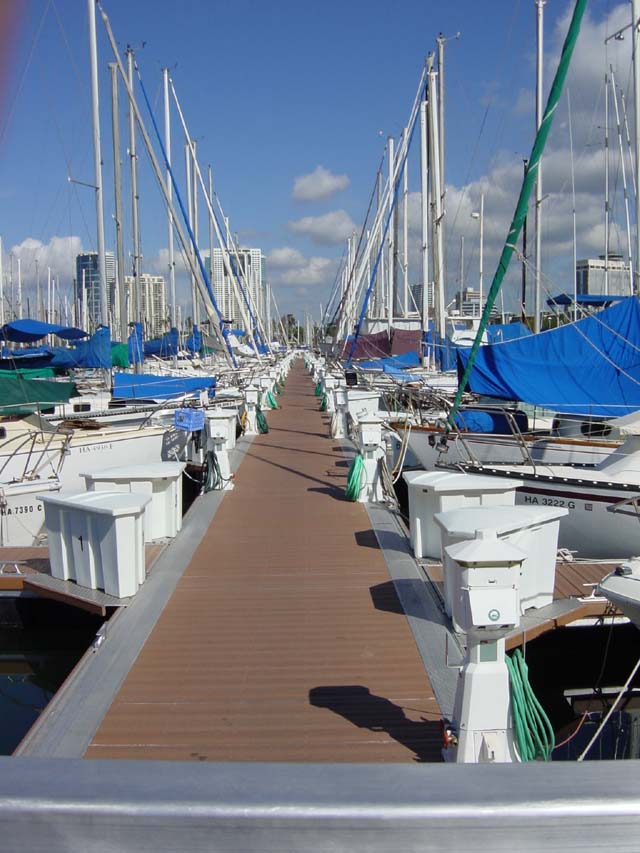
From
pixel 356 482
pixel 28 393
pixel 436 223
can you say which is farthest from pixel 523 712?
pixel 436 223

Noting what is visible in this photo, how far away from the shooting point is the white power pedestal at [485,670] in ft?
14.3

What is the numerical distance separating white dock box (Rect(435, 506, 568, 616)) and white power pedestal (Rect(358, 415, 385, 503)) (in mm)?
5457

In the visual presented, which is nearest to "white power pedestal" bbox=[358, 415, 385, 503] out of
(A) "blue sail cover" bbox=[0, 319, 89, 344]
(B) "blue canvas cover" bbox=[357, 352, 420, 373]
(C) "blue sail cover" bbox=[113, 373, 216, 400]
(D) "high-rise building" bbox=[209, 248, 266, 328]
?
(C) "blue sail cover" bbox=[113, 373, 216, 400]

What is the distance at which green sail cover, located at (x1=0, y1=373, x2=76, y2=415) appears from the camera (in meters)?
17.4

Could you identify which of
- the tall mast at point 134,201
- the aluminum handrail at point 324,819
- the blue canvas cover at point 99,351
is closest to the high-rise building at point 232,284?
the tall mast at point 134,201

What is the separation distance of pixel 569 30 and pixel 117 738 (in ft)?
31.9

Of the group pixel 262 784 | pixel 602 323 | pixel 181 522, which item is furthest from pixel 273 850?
pixel 602 323

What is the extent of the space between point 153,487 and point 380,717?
517 centimetres

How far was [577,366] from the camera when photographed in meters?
13.2

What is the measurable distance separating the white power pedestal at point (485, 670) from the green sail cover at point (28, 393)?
1415 cm

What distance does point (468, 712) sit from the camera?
4.41 m

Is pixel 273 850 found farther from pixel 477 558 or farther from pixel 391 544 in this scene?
pixel 391 544

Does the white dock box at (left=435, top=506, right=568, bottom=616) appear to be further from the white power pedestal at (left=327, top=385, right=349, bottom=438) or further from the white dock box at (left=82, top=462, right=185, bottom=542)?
the white power pedestal at (left=327, top=385, right=349, bottom=438)

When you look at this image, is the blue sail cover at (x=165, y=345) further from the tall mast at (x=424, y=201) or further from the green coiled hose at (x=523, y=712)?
the green coiled hose at (x=523, y=712)
